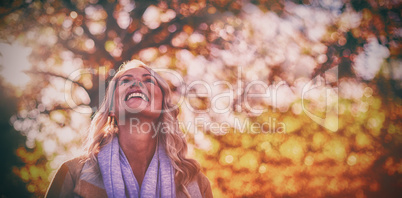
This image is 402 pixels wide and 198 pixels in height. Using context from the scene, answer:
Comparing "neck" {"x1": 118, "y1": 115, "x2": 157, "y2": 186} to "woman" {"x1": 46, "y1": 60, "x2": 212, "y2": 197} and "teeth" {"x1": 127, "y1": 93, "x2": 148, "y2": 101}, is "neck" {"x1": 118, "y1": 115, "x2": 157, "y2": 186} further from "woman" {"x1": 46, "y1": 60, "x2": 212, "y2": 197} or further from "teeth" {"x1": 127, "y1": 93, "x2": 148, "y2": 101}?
"teeth" {"x1": 127, "y1": 93, "x2": 148, "y2": 101}

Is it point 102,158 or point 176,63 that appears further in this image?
point 176,63

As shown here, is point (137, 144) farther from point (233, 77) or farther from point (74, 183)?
point (233, 77)

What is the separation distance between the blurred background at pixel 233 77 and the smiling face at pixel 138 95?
60 centimetres

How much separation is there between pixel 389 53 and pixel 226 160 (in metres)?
2.52

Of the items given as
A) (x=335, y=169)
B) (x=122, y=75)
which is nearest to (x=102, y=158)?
(x=122, y=75)

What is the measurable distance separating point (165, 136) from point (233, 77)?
1308mm

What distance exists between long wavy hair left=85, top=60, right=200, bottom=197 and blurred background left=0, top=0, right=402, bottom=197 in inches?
18.8

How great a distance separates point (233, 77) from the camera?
2855mm

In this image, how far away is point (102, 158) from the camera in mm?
1661

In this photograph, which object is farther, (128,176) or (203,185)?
(203,185)

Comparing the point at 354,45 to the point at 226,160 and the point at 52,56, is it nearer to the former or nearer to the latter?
the point at 226,160

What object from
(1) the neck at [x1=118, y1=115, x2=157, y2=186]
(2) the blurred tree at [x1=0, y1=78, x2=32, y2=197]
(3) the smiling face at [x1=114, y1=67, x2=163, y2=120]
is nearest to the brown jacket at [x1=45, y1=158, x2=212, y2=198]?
(1) the neck at [x1=118, y1=115, x2=157, y2=186]

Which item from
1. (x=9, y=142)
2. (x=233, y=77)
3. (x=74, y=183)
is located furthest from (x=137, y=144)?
(x=9, y=142)

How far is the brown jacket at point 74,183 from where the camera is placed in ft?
4.91
